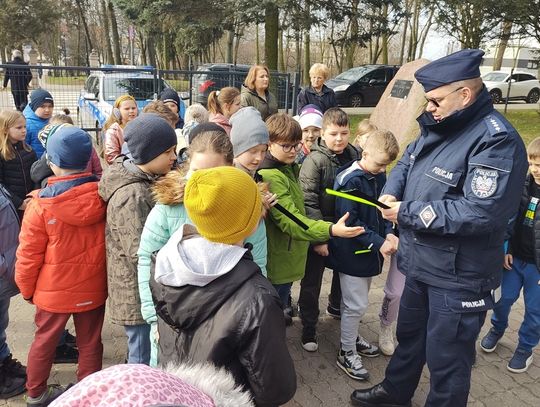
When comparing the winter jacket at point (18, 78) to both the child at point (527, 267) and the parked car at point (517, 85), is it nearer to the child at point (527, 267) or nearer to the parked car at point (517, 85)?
the child at point (527, 267)

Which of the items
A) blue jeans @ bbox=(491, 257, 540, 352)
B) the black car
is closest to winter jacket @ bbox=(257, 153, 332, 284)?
blue jeans @ bbox=(491, 257, 540, 352)

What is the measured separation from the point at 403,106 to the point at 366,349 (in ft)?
17.8

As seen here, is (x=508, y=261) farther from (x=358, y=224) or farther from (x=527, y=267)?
(x=358, y=224)

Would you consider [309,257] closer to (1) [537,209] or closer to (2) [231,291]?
(1) [537,209]

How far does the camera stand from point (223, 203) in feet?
5.19

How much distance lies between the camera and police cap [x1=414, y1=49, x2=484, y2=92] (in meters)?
2.17

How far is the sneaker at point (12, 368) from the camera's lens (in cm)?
293

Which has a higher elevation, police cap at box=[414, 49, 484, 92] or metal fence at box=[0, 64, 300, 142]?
police cap at box=[414, 49, 484, 92]

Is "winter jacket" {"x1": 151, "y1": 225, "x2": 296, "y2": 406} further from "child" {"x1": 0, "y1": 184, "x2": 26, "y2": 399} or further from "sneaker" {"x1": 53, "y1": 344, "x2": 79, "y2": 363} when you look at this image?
"sneaker" {"x1": 53, "y1": 344, "x2": 79, "y2": 363}

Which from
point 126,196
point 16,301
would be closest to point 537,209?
point 126,196

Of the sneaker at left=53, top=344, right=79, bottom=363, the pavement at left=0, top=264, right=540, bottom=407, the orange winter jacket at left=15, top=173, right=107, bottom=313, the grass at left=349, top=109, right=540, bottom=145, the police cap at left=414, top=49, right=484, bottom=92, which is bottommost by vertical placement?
the pavement at left=0, top=264, right=540, bottom=407

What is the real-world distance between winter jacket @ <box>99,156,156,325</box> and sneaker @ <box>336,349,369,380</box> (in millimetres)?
1499

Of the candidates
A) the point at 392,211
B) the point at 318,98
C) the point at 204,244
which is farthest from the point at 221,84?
the point at 204,244

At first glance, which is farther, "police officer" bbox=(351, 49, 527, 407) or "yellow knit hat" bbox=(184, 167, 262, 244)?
"police officer" bbox=(351, 49, 527, 407)
